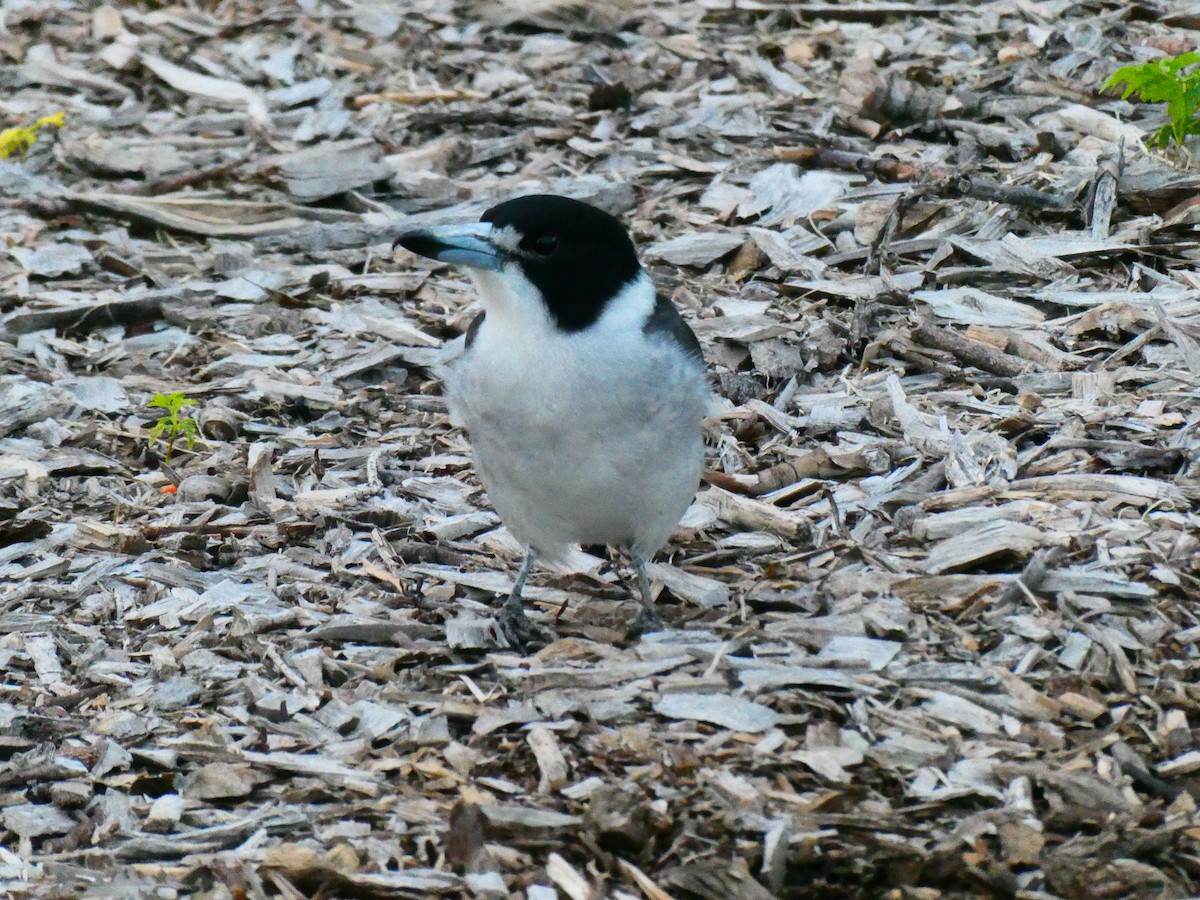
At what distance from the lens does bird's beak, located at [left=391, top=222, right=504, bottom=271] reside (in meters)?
4.87

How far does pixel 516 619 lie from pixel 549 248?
1.19m

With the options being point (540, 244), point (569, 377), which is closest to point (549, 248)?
point (540, 244)

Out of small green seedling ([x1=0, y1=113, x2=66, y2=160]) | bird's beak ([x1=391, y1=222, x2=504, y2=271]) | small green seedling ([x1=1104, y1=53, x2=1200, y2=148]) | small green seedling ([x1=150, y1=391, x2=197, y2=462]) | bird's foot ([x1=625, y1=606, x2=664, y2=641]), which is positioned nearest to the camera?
bird's beak ([x1=391, y1=222, x2=504, y2=271])

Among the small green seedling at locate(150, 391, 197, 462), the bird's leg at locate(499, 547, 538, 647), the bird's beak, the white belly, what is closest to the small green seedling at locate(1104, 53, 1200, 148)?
the white belly

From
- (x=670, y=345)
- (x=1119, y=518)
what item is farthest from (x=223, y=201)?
(x=1119, y=518)

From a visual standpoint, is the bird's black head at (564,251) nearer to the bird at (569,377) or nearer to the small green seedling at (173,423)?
the bird at (569,377)

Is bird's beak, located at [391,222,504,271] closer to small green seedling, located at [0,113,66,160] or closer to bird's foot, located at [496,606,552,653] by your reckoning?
bird's foot, located at [496,606,552,653]

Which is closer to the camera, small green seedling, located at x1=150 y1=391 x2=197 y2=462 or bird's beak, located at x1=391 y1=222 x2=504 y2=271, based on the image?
bird's beak, located at x1=391 y1=222 x2=504 y2=271

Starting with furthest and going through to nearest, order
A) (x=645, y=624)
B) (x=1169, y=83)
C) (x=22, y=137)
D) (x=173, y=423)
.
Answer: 1. (x=22, y=137)
2. (x=1169, y=83)
3. (x=173, y=423)
4. (x=645, y=624)

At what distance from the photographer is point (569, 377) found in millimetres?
4871

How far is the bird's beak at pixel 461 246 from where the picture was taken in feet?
16.0

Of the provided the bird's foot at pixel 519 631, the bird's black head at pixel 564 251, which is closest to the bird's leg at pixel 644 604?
the bird's foot at pixel 519 631

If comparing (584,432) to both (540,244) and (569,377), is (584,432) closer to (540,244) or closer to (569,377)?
(569,377)

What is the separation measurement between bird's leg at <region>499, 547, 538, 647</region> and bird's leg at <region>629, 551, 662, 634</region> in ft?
1.18
